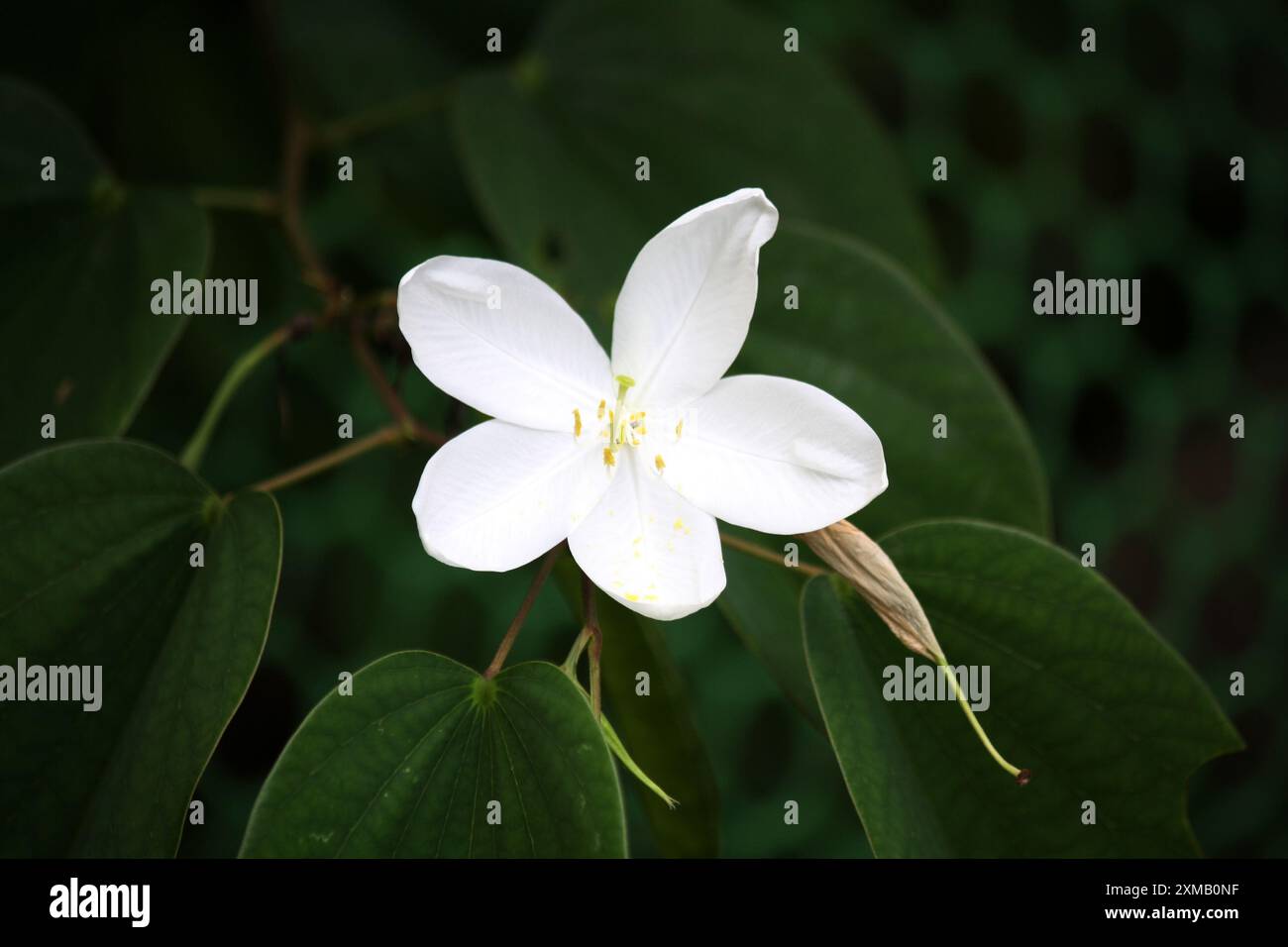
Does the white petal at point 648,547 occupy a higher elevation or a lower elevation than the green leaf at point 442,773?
higher

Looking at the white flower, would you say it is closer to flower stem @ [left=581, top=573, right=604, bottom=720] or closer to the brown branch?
flower stem @ [left=581, top=573, right=604, bottom=720]

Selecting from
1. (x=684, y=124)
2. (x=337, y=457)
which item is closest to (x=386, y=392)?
(x=337, y=457)

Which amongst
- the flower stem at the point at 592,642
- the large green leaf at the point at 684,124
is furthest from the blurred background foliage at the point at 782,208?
the flower stem at the point at 592,642

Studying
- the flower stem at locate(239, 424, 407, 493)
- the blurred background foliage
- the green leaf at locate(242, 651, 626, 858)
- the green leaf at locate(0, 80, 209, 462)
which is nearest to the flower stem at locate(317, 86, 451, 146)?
the blurred background foliage

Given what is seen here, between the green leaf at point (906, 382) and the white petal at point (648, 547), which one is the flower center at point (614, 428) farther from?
the green leaf at point (906, 382)

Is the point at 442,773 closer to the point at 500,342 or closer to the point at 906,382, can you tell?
the point at 500,342
